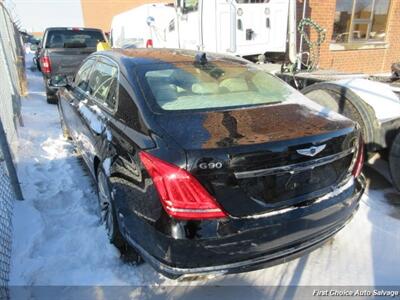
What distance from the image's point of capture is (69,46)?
352 inches

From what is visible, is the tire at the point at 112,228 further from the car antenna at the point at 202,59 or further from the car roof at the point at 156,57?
the car antenna at the point at 202,59

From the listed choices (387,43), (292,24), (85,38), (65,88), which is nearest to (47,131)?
(65,88)

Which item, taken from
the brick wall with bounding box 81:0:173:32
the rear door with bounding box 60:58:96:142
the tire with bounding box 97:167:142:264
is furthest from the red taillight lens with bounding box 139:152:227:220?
the brick wall with bounding box 81:0:173:32

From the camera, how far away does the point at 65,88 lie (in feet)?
16.2

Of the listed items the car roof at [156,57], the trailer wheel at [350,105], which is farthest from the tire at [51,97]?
the trailer wheel at [350,105]

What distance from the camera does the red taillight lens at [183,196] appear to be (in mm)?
1959

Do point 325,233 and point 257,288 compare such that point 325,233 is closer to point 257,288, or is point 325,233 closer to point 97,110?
point 257,288

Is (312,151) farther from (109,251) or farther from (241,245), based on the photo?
(109,251)

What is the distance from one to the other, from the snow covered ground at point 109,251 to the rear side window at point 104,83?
1196 mm

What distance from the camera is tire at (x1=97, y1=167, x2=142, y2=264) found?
110 inches

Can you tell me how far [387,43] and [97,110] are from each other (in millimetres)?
9841

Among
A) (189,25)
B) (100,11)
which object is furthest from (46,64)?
(100,11)

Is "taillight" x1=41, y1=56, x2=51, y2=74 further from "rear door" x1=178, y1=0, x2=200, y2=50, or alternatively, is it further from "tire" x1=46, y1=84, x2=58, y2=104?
"rear door" x1=178, y1=0, x2=200, y2=50

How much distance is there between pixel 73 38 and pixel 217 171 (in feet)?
28.2
